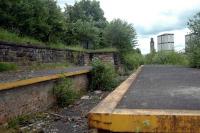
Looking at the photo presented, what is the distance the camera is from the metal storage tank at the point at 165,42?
71.9 feet

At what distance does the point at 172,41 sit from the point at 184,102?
20.3 meters

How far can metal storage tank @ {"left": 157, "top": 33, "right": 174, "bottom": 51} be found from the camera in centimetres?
2192

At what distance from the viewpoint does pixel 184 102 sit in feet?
7.17

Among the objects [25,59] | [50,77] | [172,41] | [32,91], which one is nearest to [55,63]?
[25,59]

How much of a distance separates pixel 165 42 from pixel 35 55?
13368 mm

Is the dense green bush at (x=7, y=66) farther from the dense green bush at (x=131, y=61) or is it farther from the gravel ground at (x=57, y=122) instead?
the dense green bush at (x=131, y=61)

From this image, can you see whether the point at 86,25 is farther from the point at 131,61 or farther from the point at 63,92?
the point at 63,92

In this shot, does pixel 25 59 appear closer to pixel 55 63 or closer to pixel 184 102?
pixel 55 63

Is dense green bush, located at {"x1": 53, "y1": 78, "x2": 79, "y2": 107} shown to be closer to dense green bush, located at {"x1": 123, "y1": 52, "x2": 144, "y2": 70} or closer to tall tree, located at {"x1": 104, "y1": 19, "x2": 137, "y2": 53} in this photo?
dense green bush, located at {"x1": 123, "y1": 52, "x2": 144, "y2": 70}

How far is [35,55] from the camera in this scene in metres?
11.3

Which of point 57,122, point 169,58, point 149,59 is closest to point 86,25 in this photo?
point 149,59

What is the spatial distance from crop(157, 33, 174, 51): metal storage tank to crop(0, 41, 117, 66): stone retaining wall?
644cm

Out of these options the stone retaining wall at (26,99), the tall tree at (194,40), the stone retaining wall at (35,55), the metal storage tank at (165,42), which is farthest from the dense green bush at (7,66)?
the metal storage tank at (165,42)

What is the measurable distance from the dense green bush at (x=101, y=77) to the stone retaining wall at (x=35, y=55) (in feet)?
6.26
